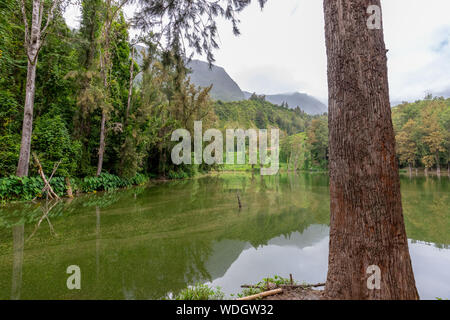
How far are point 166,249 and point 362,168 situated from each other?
13.5ft

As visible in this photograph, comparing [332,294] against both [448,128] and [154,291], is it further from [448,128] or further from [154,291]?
[448,128]

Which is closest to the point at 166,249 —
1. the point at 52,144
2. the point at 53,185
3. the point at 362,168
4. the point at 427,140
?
the point at 362,168

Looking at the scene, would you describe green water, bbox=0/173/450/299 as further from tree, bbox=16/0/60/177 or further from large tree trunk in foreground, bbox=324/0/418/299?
tree, bbox=16/0/60/177

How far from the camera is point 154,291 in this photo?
3.00 meters

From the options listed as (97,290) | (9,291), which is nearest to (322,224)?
(97,290)

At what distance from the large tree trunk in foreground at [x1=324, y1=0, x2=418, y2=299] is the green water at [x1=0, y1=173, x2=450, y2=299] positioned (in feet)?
5.80

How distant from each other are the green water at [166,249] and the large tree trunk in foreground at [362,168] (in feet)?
5.80

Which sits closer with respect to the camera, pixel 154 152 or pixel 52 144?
pixel 52 144

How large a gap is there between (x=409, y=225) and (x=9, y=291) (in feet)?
30.1

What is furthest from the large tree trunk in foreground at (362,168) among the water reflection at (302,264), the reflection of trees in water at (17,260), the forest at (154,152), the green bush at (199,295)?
the reflection of trees in water at (17,260)

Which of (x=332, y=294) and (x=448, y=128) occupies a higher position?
(x=448, y=128)

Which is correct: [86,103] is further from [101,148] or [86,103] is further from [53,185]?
[53,185]

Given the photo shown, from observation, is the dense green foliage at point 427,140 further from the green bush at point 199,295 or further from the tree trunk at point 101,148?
the green bush at point 199,295

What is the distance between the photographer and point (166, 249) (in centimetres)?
471
